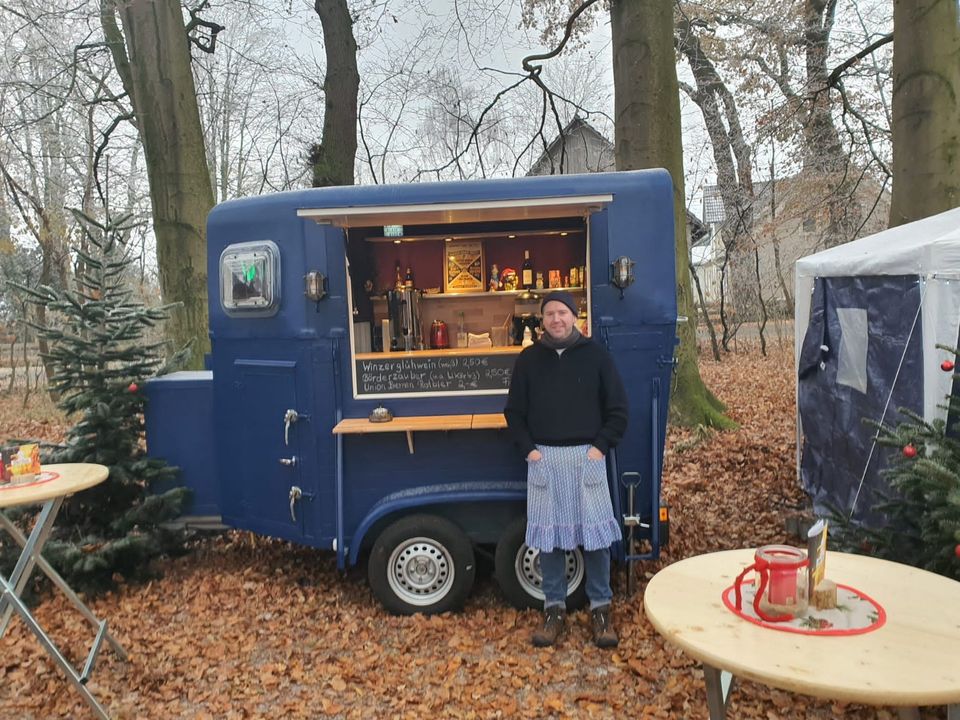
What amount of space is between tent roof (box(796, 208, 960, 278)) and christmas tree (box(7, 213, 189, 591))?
4944mm

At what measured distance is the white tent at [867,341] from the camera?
414 centimetres

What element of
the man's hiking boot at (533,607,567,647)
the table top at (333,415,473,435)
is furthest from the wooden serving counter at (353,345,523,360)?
the man's hiking boot at (533,607,567,647)

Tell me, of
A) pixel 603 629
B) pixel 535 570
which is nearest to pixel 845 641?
pixel 603 629

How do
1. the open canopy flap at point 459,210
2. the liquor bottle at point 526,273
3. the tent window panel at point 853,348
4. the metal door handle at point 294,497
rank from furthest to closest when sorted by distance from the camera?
the liquor bottle at point 526,273, the tent window panel at point 853,348, the metal door handle at point 294,497, the open canopy flap at point 459,210

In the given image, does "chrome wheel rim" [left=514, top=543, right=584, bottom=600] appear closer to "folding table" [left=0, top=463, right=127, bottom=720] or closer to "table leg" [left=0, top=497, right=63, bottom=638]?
"folding table" [left=0, top=463, right=127, bottom=720]

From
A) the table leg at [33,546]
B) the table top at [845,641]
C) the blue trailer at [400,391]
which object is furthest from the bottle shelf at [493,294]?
the table top at [845,641]

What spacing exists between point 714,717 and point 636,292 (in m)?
2.55

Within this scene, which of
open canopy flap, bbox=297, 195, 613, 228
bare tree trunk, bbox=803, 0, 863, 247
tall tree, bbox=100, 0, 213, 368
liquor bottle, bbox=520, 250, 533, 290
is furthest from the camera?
bare tree trunk, bbox=803, 0, 863, 247

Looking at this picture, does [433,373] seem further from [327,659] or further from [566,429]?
[327,659]

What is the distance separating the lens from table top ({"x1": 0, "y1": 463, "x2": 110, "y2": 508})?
341 centimetres

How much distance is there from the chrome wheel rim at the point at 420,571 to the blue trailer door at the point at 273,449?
26.1 inches

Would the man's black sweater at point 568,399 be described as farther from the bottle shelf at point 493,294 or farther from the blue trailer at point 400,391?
the bottle shelf at point 493,294

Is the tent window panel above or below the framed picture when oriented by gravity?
below

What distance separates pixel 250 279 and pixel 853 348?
4.22 metres
